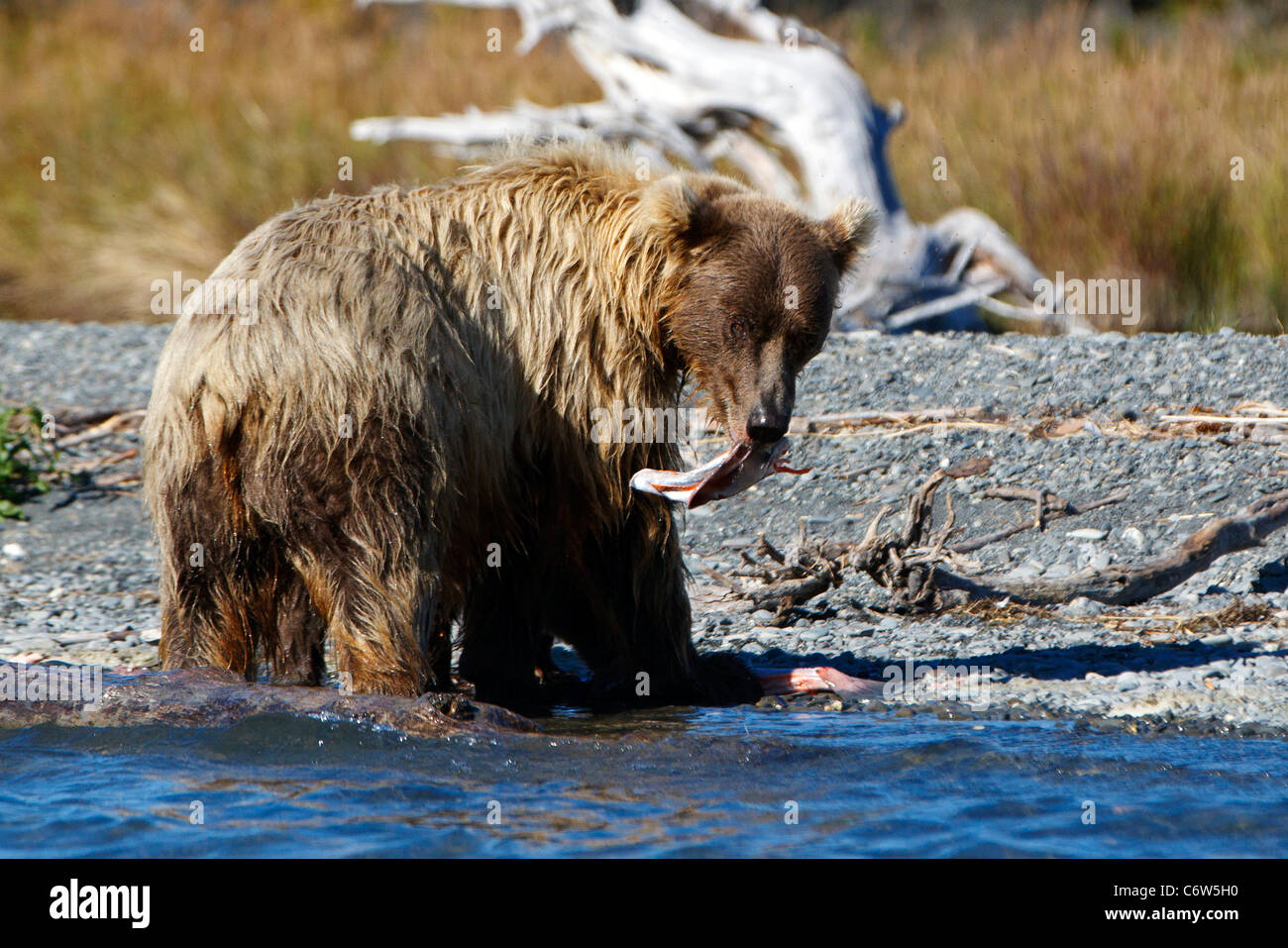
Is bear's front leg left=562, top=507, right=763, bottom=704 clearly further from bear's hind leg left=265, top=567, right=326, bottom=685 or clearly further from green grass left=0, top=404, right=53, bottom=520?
green grass left=0, top=404, right=53, bottom=520

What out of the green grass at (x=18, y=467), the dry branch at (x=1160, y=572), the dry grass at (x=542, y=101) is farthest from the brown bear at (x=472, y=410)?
the dry grass at (x=542, y=101)

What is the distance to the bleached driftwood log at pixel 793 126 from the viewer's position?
11.5 m

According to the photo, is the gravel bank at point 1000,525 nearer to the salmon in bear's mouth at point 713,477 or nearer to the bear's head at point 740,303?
the salmon in bear's mouth at point 713,477

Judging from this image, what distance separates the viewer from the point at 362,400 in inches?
186

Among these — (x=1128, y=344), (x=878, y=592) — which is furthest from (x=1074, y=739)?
(x=1128, y=344)

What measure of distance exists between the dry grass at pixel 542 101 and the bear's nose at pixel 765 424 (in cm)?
595

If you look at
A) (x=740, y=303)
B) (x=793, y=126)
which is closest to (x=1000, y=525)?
(x=740, y=303)

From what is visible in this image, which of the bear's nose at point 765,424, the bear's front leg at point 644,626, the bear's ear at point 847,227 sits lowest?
the bear's front leg at point 644,626

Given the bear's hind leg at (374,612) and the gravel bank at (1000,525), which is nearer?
the bear's hind leg at (374,612)

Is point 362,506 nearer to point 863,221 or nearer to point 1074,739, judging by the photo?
point 863,221

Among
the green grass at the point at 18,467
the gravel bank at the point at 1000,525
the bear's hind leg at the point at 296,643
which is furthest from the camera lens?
the green grass at the point at 18,467

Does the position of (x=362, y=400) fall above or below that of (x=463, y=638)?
above
